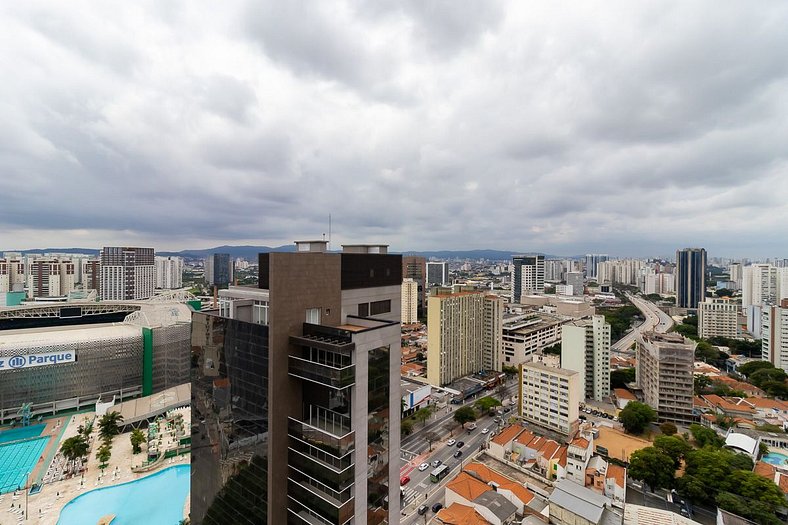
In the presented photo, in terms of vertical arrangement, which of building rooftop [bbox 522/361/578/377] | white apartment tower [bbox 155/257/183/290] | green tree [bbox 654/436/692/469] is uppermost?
white apartment tower [bbox 155/257/183/290]

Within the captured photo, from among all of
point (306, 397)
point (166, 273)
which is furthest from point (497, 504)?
point (166, 273)

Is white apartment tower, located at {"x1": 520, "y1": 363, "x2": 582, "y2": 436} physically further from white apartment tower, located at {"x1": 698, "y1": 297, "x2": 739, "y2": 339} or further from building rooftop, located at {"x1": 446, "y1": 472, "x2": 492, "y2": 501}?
white apartment tower, located at {"x1": 698, "y1": 297, "x2": 739, "y2": 339}

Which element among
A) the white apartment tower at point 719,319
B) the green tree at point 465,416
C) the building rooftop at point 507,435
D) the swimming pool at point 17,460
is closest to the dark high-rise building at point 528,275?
the white apartment tower at point 719,319

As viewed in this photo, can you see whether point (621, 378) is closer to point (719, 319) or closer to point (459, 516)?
point (459, 516)

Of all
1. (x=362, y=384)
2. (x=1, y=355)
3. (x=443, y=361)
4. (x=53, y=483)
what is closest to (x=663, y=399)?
(x=443, y=361)

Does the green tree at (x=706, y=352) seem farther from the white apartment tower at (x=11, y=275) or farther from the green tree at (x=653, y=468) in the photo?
the white apartment tower at (x=11, y=275)

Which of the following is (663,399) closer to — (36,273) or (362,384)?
(362,384)

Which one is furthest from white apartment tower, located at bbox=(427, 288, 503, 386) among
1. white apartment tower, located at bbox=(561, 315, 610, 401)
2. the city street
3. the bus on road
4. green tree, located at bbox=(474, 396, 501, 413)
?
the bus on road
